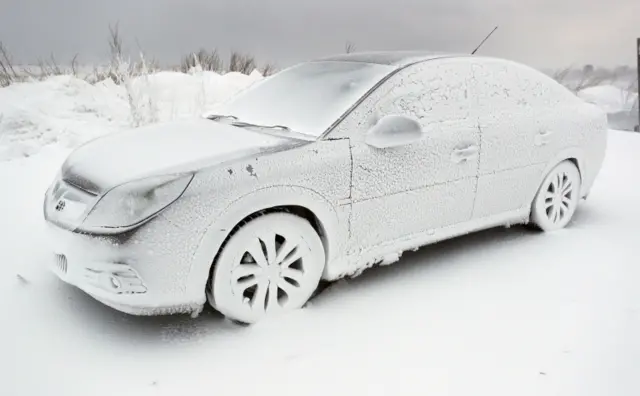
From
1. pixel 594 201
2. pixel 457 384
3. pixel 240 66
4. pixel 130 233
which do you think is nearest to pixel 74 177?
pixel 130 233

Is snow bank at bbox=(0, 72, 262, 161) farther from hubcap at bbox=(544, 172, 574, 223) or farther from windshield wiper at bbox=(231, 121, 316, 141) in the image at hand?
hubcap at bbox=(544, 172, 574, 223)

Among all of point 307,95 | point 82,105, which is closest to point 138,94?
point 82,105

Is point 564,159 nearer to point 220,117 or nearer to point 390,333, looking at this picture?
point 390,333

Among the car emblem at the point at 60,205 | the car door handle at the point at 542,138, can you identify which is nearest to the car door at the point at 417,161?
the car door handle at the point at 542,138

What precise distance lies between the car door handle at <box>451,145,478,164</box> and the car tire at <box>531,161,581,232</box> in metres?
0.86

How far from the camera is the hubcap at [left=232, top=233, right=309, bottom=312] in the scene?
2967 millimetres

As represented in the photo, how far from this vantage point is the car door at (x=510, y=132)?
395 centimetres

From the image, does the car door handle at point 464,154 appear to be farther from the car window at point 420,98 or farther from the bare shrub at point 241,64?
the bare shrub at point 241,64

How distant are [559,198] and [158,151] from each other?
3065mm

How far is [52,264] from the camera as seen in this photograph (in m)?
Result: 3.13

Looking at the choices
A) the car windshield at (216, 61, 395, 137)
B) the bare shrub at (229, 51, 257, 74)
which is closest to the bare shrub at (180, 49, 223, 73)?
the bare shrub at (229, 51, 257, 74)

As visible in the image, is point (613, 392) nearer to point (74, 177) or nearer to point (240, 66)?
point (74, 177)


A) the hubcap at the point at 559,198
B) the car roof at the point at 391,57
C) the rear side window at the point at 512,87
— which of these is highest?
the car roof at the point at 391,57

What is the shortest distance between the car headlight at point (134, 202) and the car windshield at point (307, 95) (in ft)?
2.93
